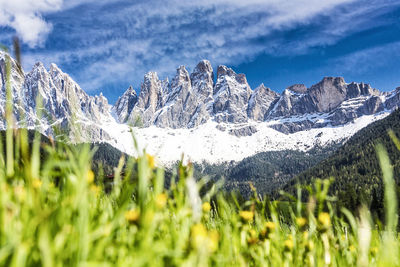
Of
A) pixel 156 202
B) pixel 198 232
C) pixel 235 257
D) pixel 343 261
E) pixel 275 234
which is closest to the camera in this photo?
pixel 198 232

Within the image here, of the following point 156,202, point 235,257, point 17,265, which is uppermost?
point 156,202

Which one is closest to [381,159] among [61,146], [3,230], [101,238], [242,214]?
[242,214]

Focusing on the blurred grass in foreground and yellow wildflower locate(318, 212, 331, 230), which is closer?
the blurred grass in foreground

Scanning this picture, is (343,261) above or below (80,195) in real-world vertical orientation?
below

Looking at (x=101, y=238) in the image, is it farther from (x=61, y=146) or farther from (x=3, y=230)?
(x=61, y=146)

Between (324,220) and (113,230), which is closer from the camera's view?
(113,230)

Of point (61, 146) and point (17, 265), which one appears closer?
point (17, 265)

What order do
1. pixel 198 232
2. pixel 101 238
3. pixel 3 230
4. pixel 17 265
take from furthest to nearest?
1. pixel 101 238
2. pixel 3 230
3. pixel 198 232
4. pixel 17 265

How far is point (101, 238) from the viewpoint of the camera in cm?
115

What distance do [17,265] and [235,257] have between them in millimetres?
1262

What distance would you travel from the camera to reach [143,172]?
3.96 ft

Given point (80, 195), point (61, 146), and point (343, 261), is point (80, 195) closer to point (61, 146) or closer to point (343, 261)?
point (61, 146)

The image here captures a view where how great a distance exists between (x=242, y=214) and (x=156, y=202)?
2.36 ft

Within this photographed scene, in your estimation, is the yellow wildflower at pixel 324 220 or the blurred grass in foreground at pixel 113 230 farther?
the yellow wildflower at pixel 324 220
